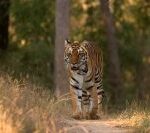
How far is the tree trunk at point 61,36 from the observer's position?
16844 millimetres

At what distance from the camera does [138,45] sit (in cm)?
2841

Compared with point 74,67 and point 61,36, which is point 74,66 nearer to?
point 74,67

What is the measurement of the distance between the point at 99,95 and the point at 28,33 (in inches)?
447

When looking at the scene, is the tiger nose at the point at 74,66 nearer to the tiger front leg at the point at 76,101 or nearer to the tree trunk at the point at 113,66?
the tiger front leg at the point at 76,101

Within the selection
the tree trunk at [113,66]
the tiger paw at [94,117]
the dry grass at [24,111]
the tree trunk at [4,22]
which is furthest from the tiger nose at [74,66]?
the tree trunk at [4,22]

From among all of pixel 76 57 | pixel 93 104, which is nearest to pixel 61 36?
pixel 93 104

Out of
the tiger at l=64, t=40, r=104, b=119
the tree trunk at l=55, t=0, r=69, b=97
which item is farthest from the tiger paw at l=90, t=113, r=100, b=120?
the tree trunk at l=55, t=0, r=69, b=97

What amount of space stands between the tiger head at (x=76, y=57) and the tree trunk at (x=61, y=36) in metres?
4.29

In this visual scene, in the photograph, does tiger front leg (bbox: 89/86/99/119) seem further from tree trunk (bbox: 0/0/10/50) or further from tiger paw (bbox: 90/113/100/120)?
tree trunk (bbox: 0/0/10/50)

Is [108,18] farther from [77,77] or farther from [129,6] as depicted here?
[77,77]

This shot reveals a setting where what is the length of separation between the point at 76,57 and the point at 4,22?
13.1 m

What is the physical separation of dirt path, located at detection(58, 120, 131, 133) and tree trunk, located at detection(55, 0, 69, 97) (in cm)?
517

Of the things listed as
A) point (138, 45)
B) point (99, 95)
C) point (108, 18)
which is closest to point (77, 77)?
point (99, 95)

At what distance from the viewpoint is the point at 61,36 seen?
1733 centimetres
